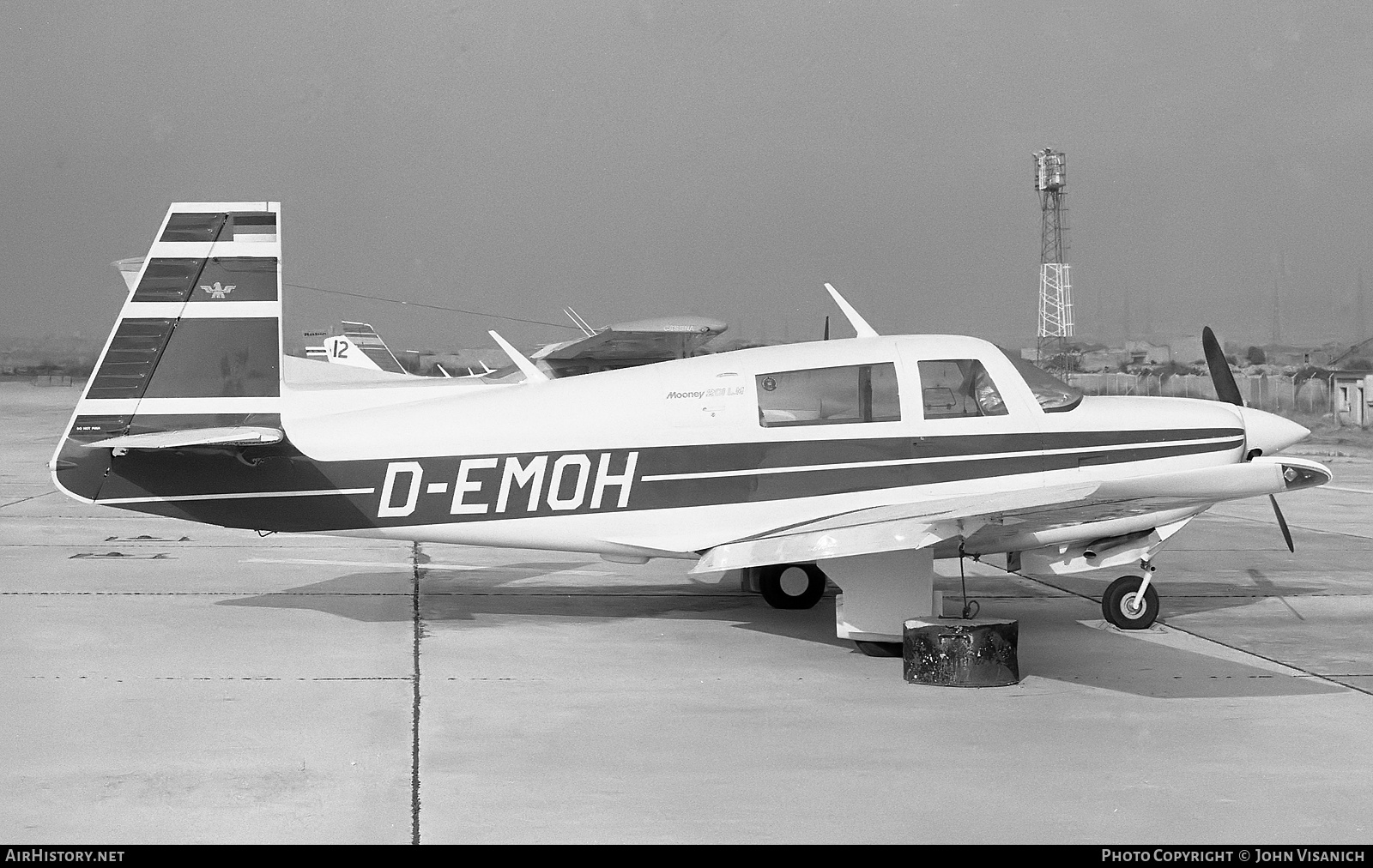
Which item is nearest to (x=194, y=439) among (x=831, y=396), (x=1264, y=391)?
(x=831, y=396)

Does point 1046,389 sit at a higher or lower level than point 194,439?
higher

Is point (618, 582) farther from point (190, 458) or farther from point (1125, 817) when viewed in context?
point (1125, 817)

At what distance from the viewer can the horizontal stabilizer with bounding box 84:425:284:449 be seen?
8.79m

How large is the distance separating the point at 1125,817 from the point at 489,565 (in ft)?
27.6

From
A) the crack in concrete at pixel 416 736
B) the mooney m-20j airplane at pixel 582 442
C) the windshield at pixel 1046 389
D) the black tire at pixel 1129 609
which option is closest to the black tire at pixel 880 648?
the mooney m-20j airplane at pixel 582 442

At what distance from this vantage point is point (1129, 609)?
9.95 m

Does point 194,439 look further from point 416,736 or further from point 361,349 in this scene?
point 361,349

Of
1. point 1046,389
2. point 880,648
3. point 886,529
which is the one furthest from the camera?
point 1046,389

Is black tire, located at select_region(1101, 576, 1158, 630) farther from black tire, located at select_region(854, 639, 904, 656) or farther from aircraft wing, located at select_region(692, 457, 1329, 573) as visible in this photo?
black tire, located at select_region(854, 639, 904, 656)

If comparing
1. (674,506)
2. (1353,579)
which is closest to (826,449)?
(674,506)

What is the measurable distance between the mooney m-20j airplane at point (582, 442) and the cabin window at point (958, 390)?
0.5 inches

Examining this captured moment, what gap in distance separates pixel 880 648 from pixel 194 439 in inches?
179

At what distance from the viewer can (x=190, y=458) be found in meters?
9.39

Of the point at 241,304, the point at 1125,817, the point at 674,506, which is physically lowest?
the point at 1125,817
